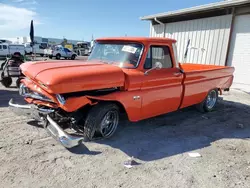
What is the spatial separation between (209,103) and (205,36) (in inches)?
215

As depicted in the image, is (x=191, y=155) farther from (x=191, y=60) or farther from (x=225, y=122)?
(x=191, y=60)

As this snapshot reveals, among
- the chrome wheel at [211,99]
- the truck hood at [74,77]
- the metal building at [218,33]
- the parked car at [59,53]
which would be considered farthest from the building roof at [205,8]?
the parked car at [59,53]

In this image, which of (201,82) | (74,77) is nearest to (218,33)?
(201,82)

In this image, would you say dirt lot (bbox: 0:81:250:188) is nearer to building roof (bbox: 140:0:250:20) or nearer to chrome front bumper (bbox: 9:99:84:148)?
chrome front bumper (bbox: 9:99:84:148)

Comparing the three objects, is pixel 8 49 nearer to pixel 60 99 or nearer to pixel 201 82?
pixel 201 82

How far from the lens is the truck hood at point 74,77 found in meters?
3.16

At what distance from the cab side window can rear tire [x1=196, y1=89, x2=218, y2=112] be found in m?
2.04

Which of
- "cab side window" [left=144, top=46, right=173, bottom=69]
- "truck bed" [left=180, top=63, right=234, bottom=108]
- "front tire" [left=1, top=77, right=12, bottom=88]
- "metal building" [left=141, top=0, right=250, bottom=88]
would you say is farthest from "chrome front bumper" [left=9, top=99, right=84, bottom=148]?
"metal building" [left=141, top=0, right=250, bottom=88]

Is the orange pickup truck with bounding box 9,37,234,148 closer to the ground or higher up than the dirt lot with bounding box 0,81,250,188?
higher up

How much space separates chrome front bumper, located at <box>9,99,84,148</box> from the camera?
3293mm

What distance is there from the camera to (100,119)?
12.3ft

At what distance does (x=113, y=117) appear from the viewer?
4.14 m

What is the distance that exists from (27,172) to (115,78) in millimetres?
1953

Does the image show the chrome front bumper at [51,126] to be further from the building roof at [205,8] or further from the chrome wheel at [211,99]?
the building roof at [205,8]
